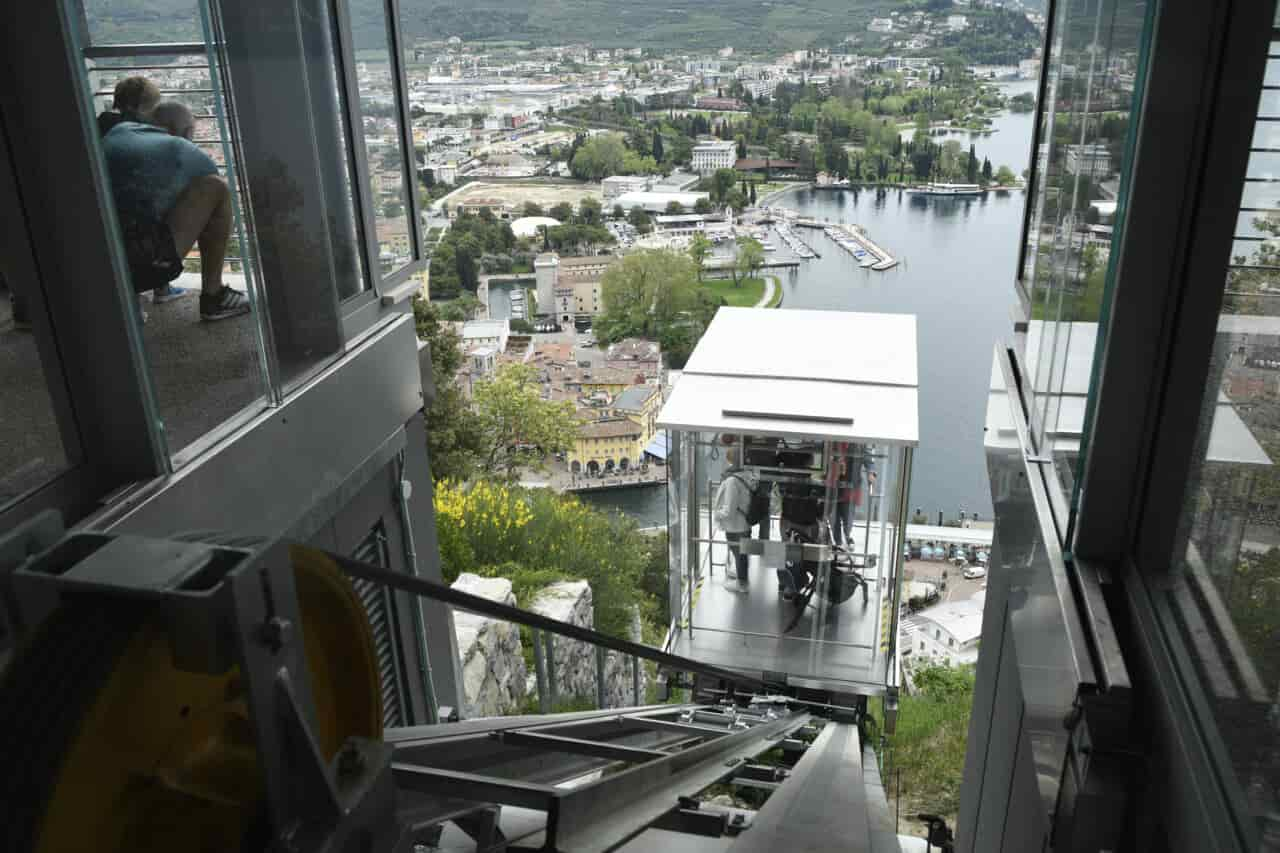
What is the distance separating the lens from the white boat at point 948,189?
1165 inches

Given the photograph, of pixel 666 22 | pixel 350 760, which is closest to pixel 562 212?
pixel 666 22

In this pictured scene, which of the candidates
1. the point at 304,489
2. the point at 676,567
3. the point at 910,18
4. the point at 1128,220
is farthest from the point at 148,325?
the point at 910,18

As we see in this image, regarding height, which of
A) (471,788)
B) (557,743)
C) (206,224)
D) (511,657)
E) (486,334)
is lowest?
(486,334)

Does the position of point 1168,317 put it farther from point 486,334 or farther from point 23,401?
point 486,334

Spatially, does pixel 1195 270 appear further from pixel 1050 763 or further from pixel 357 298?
pixel 357 298

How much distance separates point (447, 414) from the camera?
71.4ft

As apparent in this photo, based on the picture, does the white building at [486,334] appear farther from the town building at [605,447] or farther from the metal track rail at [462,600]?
the metal track rail at [462,600]

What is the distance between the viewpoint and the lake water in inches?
1071

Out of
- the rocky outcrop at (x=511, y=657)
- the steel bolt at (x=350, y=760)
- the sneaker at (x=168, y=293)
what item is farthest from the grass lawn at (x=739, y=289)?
the steel bolt at (x=350, y=760)

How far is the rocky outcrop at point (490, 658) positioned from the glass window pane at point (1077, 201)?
732 centimetres

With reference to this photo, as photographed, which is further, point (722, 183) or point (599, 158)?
point (599, 158)

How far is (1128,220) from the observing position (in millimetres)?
1803

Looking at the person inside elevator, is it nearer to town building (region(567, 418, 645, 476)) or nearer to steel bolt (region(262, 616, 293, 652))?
steel bolt (region(262, 616, 293, 652))

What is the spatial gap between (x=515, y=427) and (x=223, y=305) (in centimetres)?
2278
